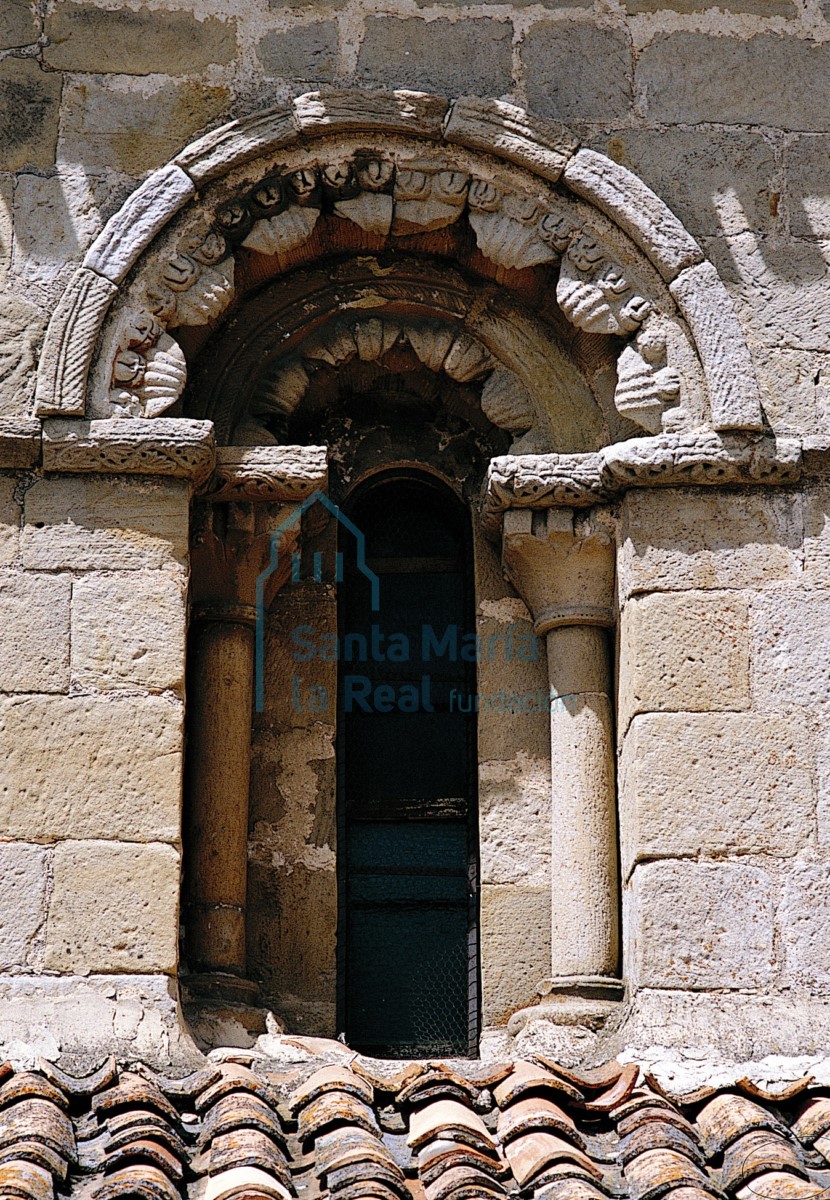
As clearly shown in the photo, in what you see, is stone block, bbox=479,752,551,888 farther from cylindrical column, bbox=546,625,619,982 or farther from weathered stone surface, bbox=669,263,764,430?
weathered stone surface, bbox=669,263,764,430

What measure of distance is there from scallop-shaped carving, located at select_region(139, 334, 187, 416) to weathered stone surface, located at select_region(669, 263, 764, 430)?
138 cm

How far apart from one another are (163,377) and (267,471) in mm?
389

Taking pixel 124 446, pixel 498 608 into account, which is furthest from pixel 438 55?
pixel 498 608

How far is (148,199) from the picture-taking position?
5.42 m

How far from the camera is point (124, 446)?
525 centimetres

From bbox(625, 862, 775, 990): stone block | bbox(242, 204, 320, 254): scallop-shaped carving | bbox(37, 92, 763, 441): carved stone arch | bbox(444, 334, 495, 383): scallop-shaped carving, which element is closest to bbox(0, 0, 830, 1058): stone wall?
bbox(625, 862, 775, 990): stone block

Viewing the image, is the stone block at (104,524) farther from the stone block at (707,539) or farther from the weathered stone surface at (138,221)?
the stone block at (707,539)

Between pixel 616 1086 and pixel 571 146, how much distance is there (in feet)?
8.54

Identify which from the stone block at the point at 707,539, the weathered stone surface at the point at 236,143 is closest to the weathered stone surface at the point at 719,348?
the stone block at the point at 707,539

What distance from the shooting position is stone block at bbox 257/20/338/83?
5.59 meters

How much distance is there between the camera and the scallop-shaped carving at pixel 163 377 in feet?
17.5

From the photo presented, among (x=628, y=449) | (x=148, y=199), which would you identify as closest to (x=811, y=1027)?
(x=628, y=449)

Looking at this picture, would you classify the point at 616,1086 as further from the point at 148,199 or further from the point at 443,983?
the point at 148,199

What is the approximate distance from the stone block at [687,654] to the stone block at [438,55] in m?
1.59
